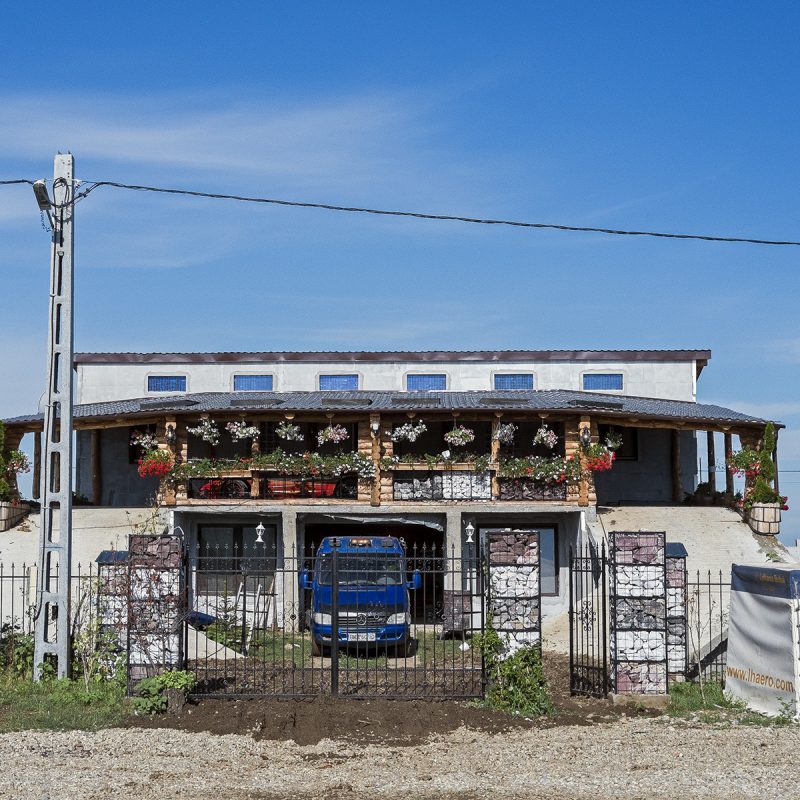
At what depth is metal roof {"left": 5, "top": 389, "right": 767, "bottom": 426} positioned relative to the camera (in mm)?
24219

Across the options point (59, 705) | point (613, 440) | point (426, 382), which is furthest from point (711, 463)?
point (59, 705)

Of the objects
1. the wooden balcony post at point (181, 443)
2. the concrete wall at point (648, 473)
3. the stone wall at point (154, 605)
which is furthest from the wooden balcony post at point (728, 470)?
the stone wall at point (154, 605)

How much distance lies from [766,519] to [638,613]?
12.2 metres

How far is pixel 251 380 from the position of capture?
31000mm

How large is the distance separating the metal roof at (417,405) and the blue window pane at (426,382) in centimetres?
121

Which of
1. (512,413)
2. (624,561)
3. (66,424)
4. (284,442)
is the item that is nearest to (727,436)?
(512,413)

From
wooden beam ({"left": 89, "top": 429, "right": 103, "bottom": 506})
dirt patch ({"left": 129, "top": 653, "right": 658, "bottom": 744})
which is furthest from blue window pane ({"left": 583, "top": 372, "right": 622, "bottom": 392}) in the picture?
dirt patch ({"left": 129, "top": 653, "right": 658, "bottom": 744})

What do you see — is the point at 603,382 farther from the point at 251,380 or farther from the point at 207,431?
the point at 207,431

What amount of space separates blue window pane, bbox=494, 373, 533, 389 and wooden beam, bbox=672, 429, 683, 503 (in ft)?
15.8

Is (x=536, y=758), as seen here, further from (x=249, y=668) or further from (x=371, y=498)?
(x=371, y=498)

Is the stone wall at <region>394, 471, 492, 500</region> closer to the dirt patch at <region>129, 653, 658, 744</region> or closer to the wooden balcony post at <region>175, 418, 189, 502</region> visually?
the wooden balcony post at <region>175, 418, 189, 502</region>

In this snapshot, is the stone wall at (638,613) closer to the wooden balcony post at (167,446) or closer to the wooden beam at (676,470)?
the wooden balcony post at (167,446)

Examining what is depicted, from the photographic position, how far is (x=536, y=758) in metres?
10.9

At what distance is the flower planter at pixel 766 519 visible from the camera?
24.4m
